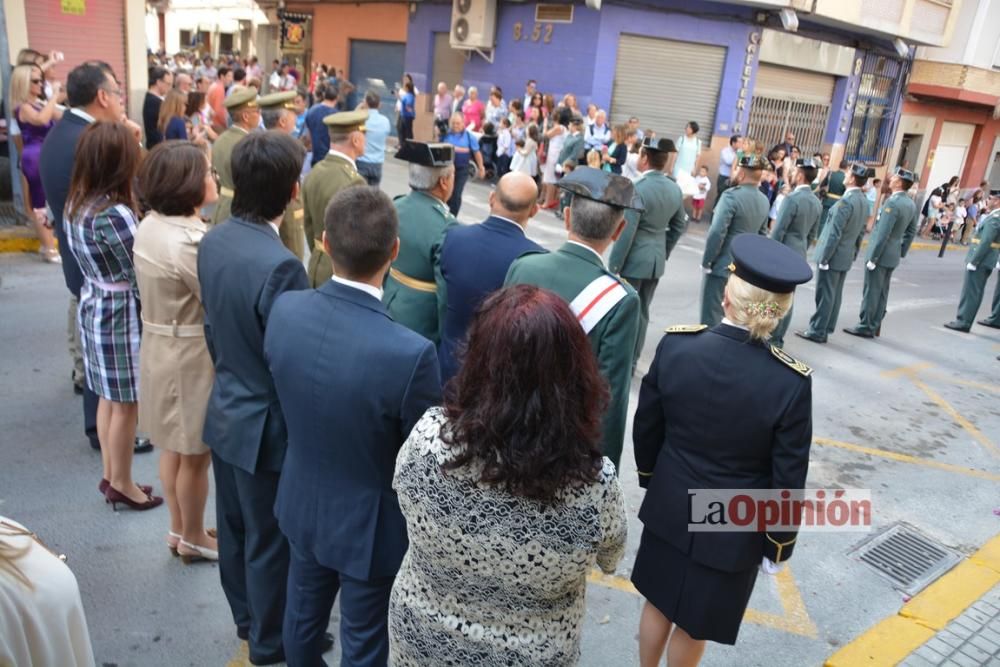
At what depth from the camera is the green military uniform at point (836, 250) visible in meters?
7.89

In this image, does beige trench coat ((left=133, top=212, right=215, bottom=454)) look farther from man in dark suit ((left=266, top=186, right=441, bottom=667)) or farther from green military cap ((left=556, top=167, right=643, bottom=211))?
green military cap ((left=556, top=167, right=643, bottom=211))

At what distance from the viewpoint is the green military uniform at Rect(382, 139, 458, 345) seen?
4.02 meters

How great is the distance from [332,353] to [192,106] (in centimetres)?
859

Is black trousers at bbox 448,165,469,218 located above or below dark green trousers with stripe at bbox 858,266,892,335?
above

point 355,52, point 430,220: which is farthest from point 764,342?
point 355,52

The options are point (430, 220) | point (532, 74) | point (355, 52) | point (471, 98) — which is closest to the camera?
point (430, 220)

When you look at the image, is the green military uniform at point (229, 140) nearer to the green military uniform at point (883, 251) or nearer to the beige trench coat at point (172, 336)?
the beige trench coat at point (172, 336)

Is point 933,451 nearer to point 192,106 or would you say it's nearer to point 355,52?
point 192,106

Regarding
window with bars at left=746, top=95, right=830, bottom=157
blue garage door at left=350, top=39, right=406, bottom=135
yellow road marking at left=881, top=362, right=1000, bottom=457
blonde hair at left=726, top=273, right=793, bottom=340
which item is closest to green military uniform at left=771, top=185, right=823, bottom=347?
yellow road marking at left=881, top=362, right=1000, bottom=457

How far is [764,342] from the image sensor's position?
8.30 feet

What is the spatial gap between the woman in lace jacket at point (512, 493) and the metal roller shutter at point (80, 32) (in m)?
9.32

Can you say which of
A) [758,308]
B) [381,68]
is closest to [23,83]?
[758,308]

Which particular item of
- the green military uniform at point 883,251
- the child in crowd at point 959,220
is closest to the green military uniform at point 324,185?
the green military uniform at point 883,251

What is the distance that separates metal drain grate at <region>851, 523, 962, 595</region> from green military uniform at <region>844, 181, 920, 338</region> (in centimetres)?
451
